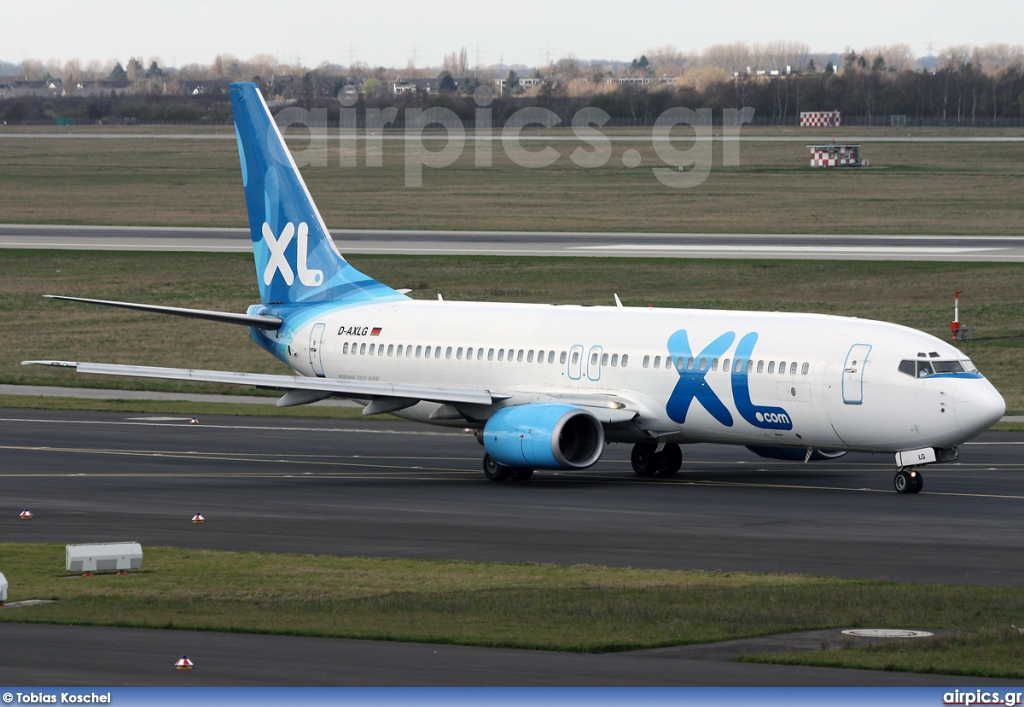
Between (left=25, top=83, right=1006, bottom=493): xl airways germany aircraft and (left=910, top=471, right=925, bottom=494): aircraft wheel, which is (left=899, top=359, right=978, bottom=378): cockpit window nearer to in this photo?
(left=25, top=83, right=1006, bottom=493): xl airways germany aircraft

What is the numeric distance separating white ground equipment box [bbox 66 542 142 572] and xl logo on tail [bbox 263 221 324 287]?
2103 cm

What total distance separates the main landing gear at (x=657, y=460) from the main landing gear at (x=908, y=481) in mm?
6288

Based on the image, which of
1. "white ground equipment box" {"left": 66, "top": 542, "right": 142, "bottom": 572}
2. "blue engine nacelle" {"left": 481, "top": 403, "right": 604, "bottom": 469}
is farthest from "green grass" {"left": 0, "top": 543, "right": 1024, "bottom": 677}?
"blue engine nacelle" {"left": 481, "top": 403, "right": 604, "bottom": 469}

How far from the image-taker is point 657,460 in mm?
41562

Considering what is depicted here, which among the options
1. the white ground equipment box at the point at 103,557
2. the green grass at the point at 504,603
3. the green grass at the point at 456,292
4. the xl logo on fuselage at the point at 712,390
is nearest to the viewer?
the green grass at the point at 504,603

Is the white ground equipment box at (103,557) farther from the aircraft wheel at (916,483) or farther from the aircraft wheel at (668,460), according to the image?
the aircraft wheel at (916,483)

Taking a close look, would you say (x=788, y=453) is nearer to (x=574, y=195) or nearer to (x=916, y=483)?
(x=916, y=483)

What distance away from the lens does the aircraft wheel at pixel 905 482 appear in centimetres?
3719

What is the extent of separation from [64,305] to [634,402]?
47.8 m

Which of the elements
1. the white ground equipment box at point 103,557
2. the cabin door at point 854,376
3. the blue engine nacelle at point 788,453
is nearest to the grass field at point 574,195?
the blue engine nacelle at point 788,453

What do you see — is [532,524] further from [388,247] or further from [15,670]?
[388,247]

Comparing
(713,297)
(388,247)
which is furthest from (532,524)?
(388,247)

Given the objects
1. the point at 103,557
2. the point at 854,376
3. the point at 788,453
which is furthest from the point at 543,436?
the point at 103,557

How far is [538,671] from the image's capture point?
18844mm
